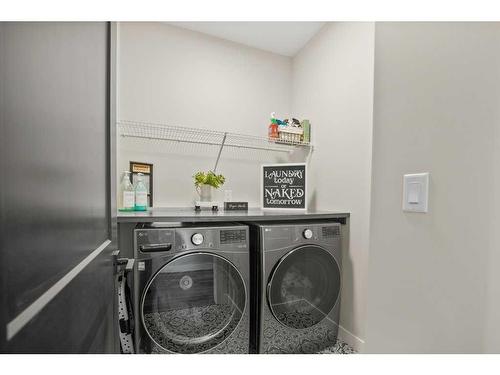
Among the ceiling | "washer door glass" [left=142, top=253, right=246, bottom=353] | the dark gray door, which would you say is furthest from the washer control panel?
the ceiling

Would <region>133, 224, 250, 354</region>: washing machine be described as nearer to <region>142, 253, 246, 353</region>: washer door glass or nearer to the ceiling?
<region>142, 253, 246, 353</region>: washer door glass

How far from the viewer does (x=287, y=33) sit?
87.6 inches

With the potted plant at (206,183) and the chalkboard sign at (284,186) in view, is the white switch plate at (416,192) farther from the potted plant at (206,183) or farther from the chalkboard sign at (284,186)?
the potted plant at (206,183)

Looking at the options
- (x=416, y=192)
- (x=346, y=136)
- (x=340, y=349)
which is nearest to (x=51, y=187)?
(x=416, y=192)

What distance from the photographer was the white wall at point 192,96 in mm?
2027

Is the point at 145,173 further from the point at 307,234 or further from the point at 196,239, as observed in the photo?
the point at 307,234

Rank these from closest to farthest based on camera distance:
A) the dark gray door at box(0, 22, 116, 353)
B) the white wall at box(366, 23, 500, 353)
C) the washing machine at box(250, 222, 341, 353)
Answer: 1. the dark gray door at box(0, 22, 116, 353)
2. the white wall at box(366, 23, 500, 353)
3. the washing machine at box(250, 222, 341, 353)

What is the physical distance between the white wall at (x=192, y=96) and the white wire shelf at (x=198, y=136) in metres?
0.06

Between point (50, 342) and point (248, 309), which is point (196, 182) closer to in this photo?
point (248, 309)

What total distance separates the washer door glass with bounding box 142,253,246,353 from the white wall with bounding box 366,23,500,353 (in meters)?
0.88

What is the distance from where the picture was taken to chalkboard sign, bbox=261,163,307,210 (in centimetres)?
201

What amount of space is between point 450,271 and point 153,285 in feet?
4.36

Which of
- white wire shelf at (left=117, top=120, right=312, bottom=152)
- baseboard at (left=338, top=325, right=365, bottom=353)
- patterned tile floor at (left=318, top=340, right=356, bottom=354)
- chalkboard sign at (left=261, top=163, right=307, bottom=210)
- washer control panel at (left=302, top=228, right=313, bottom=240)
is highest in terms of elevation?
white wire shelf at (left=117, top=120, right=312, bottom=152)

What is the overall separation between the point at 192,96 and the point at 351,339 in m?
2.35
